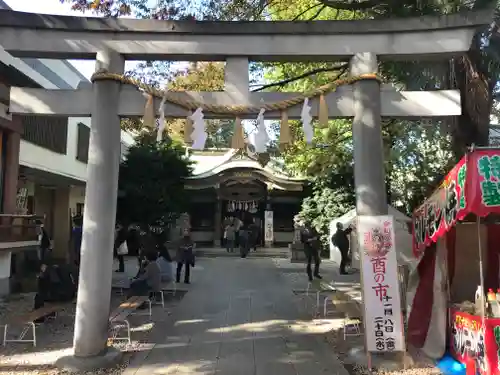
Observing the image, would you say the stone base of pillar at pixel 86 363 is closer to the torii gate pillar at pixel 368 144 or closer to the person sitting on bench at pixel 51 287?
the person sitting on bench at pixel 51 287

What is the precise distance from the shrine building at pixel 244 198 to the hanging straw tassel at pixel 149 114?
17677mm

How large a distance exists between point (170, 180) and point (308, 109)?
1580 cm

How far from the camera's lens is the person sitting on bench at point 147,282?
10.2 metres

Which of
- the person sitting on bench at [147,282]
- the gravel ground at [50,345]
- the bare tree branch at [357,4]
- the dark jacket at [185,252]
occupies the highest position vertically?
the bare tree branch at [357,4]

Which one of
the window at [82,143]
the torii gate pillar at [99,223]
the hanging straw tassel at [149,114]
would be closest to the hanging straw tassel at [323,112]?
the hanging straw tassel at [149,114]

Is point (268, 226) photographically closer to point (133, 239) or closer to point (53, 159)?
point (133, 239)

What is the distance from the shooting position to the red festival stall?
17.9 feet

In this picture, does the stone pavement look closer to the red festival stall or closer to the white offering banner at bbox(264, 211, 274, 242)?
the red festival stall

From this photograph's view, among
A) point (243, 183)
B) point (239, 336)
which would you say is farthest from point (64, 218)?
point (239, 336)

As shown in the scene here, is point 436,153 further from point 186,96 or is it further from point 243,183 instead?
point 186,96

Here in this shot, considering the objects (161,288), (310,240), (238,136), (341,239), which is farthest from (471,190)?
(341,239)

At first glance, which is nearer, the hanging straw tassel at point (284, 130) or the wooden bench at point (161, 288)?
the hanging straw tassel at point (284, 130)

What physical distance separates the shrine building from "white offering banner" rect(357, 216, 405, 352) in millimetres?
18083

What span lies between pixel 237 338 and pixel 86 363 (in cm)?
263
